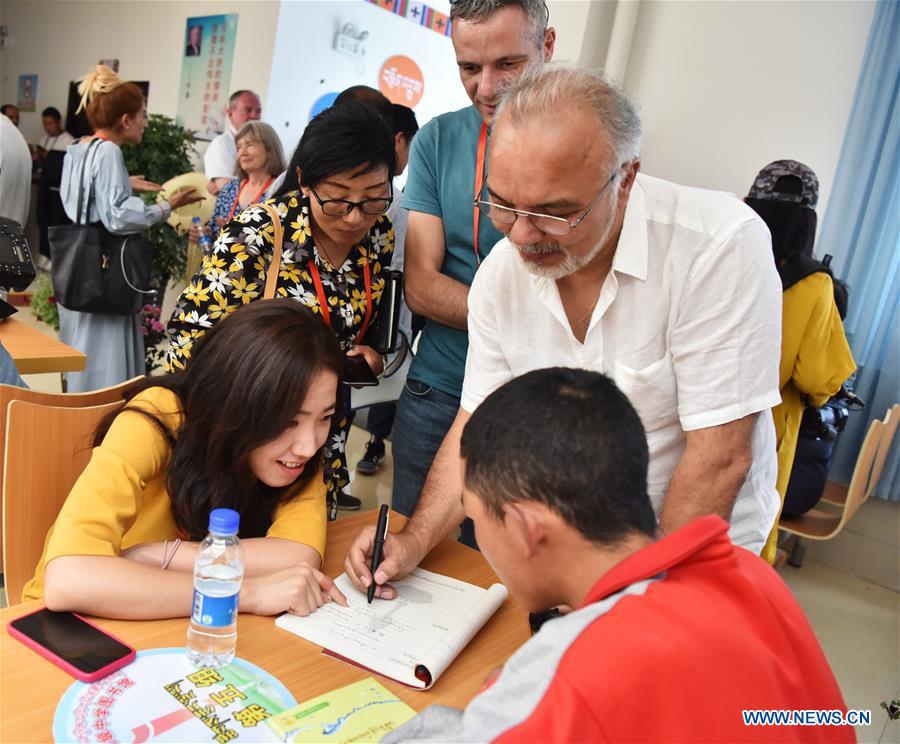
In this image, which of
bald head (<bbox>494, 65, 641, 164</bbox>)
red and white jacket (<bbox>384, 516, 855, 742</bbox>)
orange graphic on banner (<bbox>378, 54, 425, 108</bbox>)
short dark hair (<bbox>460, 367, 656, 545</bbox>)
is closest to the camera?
red and white jacket (<bbox>384, 516, 855, 742</bbox>)

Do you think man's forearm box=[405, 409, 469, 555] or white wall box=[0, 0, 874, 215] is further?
white wall box=[0, 0, 874, 215]

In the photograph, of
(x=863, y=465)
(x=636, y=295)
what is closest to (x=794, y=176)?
(x=863, y=465)

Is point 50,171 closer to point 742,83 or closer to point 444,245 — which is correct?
point 742,83

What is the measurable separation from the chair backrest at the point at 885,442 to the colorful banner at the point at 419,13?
3498 millimetres

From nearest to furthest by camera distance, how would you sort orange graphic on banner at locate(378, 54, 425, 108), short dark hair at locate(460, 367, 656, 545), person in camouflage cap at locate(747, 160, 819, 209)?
short dark hair at locate(460, 367, 656, 545)
person in camouflage cap at locate(747, 160, 819, 209)
orange graphic on banner at locate(378, 54, 425, 108)

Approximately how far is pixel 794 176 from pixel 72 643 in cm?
272

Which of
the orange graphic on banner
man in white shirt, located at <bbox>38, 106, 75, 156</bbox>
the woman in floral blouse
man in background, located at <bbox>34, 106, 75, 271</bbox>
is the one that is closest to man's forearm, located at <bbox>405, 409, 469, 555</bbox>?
the woman in floral blouse

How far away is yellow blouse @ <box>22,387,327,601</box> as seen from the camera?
120cm

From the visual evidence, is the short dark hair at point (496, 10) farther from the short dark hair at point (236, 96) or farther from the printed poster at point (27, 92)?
the printed poster at point (27, 92)

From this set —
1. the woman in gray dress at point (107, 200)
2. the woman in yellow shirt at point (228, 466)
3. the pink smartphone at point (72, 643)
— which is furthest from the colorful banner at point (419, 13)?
the pink smartphone at point (72, 643)

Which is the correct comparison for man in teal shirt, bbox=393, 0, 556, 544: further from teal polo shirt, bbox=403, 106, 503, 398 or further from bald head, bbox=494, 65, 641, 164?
bald head, bbox=494, 65, 641, 164

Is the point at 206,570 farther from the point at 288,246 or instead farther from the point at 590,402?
the point at 288,246

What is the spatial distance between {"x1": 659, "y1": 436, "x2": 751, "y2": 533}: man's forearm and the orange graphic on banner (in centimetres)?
429

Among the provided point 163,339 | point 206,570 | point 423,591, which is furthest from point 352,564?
point 163,339
